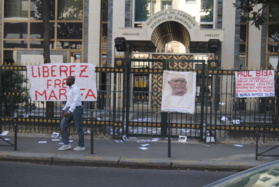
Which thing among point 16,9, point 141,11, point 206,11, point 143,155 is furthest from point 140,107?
point 16,9

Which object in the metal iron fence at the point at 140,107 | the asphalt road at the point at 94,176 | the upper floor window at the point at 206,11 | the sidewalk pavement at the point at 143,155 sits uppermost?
the upper floor window at the point at 206,11

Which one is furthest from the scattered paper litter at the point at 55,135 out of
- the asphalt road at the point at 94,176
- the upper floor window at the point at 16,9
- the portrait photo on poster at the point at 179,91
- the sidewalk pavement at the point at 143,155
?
the upper floor window at the point at 16,9

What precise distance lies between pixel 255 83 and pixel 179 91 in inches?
86.1

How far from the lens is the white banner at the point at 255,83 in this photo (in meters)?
9.44

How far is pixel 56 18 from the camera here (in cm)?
1847

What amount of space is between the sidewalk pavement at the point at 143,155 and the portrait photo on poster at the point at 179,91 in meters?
1.11

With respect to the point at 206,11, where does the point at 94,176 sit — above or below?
below

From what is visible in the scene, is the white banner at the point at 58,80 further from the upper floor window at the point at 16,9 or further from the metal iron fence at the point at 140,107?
the upper floor window at the point at 16,9

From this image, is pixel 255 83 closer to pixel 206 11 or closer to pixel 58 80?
pixel 58 80

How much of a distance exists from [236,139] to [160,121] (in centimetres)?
232

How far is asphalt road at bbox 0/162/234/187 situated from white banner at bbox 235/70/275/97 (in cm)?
320

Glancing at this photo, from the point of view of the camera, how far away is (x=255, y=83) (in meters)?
9.53

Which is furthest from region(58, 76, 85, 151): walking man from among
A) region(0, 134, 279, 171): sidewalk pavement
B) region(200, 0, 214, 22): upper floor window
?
region(200, 0, 214, 22): upper floor window

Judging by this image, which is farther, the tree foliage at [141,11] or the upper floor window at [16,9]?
the upper floor window at [16,9]
